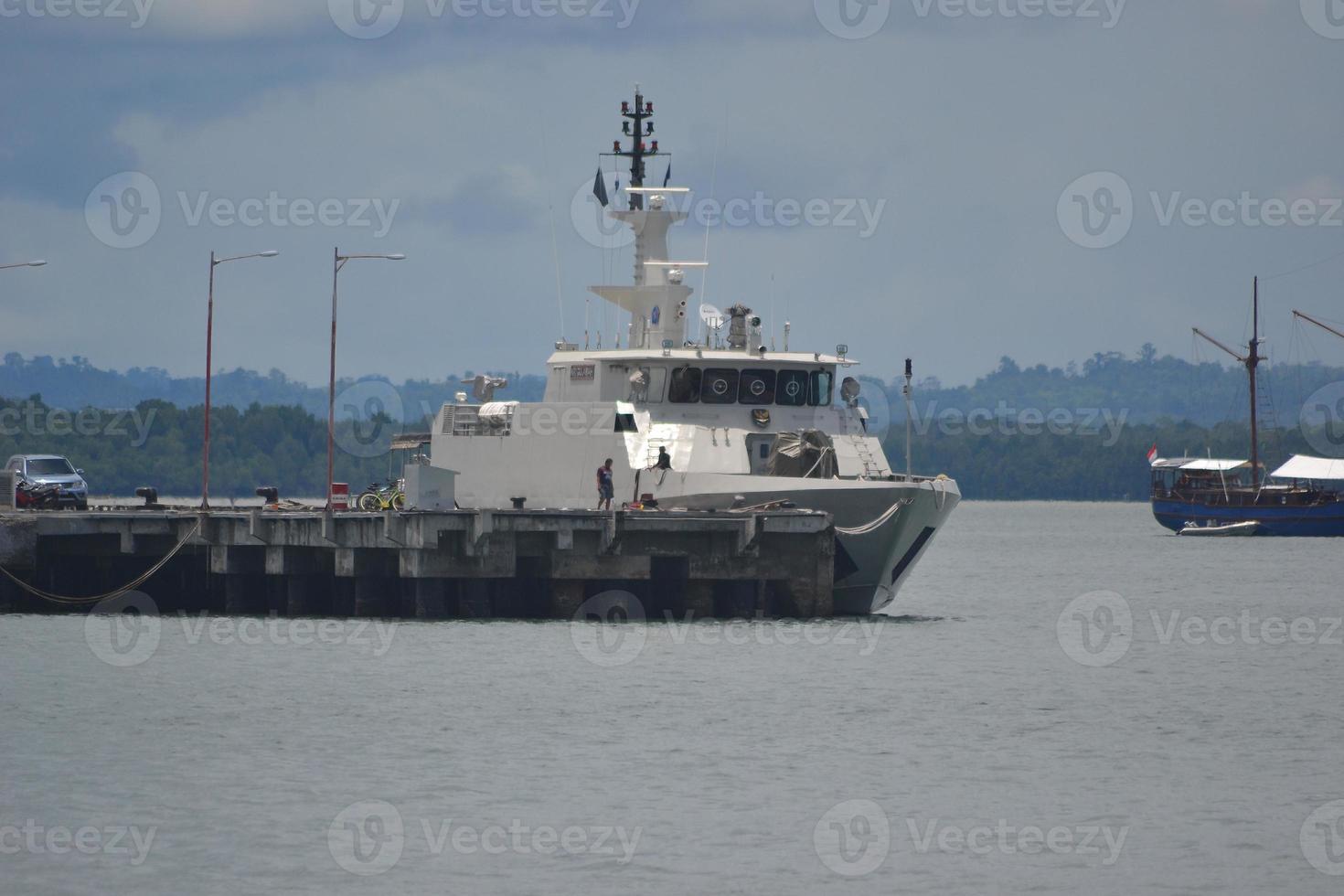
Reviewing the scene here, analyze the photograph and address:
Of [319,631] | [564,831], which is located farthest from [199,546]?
[564,831]

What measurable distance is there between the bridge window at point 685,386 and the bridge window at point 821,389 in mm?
2716

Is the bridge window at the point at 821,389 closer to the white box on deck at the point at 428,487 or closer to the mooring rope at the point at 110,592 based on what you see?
the white box on deck at the point at 428,487

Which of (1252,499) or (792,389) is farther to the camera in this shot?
(1252,499)

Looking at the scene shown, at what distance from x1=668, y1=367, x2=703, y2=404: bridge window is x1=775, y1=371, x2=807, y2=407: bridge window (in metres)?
1.91

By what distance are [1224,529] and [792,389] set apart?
97477 millimetres

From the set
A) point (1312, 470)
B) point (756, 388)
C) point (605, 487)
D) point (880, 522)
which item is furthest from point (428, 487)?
point (1312, 470)

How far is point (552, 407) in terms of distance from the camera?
47656mm

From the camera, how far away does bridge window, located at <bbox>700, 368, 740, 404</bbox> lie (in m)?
46.8

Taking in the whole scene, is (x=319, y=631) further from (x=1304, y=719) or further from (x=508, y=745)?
(x=1304, y=719)

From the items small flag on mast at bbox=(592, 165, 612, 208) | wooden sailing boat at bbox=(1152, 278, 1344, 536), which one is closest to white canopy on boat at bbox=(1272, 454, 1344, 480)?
wooden sailing boat at bbox=(1152, 278, 1344, 536)

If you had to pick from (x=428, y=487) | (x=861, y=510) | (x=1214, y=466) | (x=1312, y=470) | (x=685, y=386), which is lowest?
(x=861, y=510)

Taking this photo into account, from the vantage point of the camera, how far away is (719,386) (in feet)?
154

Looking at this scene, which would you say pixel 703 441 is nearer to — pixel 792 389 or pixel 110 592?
pixel 792 389

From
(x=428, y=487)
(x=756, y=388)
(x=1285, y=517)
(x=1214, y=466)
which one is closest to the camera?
(x=428, y=487)
